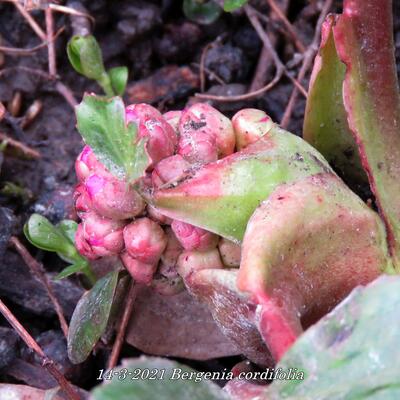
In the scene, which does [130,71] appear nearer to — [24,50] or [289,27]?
[24,50]

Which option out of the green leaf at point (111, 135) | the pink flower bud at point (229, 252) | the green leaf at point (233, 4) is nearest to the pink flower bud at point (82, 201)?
the green leaf at point (111, 135)

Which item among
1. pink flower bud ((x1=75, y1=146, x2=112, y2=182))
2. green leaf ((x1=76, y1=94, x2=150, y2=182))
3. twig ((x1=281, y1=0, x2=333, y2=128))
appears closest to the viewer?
green leaf ((x1=76, y1=94, x2=150, y2=182))

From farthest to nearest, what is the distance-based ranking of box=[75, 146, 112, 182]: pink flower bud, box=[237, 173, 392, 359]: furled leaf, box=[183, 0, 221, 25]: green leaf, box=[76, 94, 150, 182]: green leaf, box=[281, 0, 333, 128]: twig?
box=[183, 0, 221, 25]: green leaf < box=[281, 0, 333, 128]: twig < box=[75, 146, 112, 182]: pink flower bud < box=[76, 94, 150, 182]: green leaf < box=[237, 173, 392, 359]: furled leaf

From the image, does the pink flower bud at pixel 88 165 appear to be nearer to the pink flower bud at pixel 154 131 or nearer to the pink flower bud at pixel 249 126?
the pink flower bud at pixel 154 131

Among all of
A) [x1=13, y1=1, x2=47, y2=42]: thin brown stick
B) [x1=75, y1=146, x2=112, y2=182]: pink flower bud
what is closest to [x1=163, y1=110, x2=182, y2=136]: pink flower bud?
[x1=75, y1=146, x2=112, y2=182]: pink flower bud

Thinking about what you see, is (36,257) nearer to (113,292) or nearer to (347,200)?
(113,292)

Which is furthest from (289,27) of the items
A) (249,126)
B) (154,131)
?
(154,131)

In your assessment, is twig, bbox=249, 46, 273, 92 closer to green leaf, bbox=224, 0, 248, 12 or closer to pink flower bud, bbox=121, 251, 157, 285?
green leaf, bbox=224, 0, 248, 12
